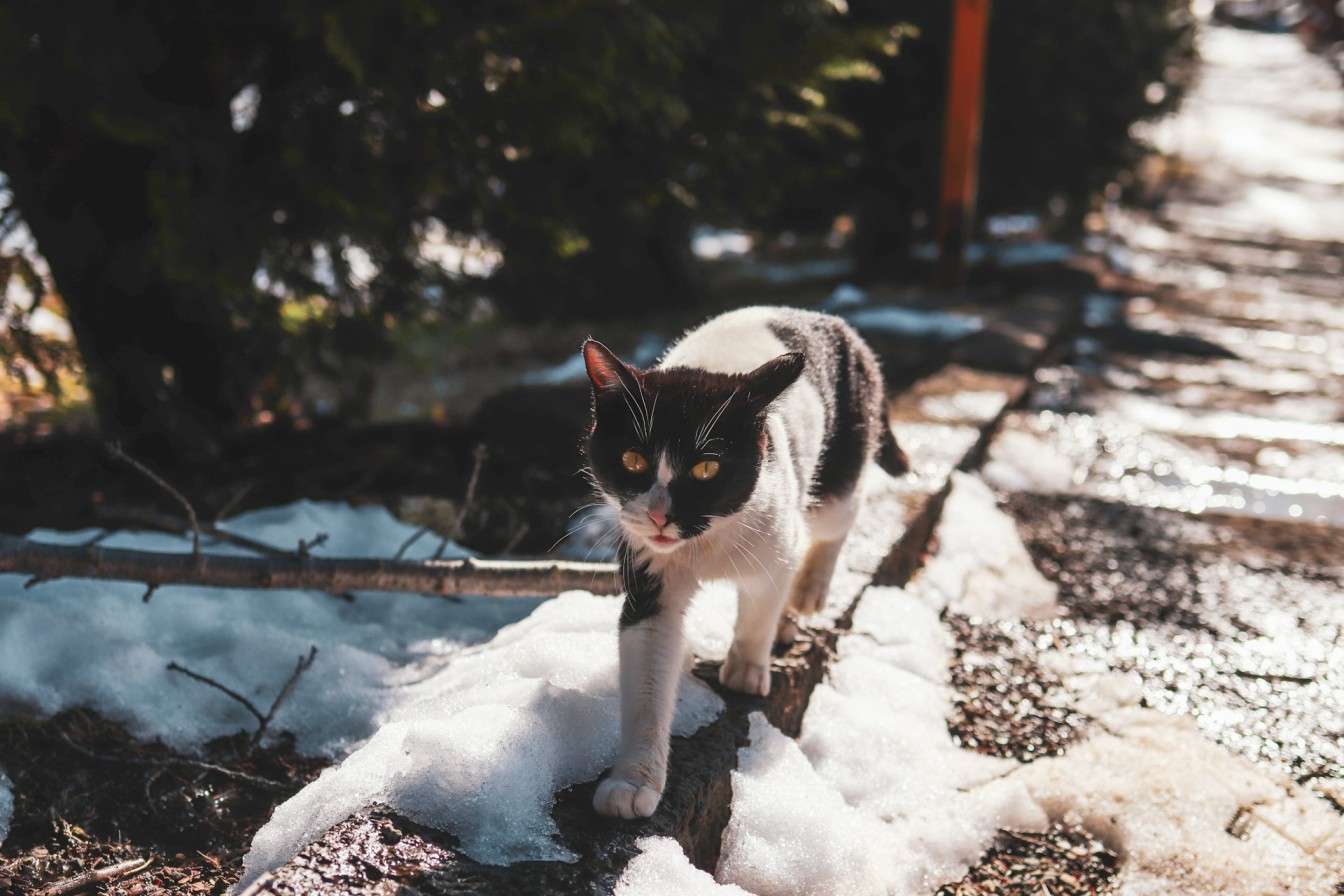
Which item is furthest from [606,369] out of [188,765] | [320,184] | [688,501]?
[320,184]

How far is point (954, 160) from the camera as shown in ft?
22.1

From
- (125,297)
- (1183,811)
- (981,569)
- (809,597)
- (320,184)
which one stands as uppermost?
(320,184)

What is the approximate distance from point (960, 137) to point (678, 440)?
17.8 ft

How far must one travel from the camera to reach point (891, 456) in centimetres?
323

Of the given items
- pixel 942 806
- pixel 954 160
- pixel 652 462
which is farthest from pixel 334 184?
pixel 954 160

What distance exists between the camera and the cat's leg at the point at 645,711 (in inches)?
70.4

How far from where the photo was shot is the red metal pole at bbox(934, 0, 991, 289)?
6516mm

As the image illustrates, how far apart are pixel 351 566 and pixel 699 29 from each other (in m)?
2.64

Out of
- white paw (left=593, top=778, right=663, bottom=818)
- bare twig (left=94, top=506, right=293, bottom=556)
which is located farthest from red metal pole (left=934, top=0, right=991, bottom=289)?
white paw (left=593, top=778, right=663, bottom=818)

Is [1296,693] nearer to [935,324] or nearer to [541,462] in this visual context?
[541,462]

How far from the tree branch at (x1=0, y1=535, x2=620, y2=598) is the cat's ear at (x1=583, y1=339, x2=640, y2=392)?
2.11 feet

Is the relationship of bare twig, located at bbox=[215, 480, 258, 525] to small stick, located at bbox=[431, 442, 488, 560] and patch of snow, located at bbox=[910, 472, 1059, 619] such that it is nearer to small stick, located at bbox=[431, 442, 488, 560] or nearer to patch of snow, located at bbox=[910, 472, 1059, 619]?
small stick, located at bbox=[431, 442, 488, 560]

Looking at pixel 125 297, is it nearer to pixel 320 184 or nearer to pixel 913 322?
pixel 320 184

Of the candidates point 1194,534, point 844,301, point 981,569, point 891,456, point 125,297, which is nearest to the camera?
point 891,456
